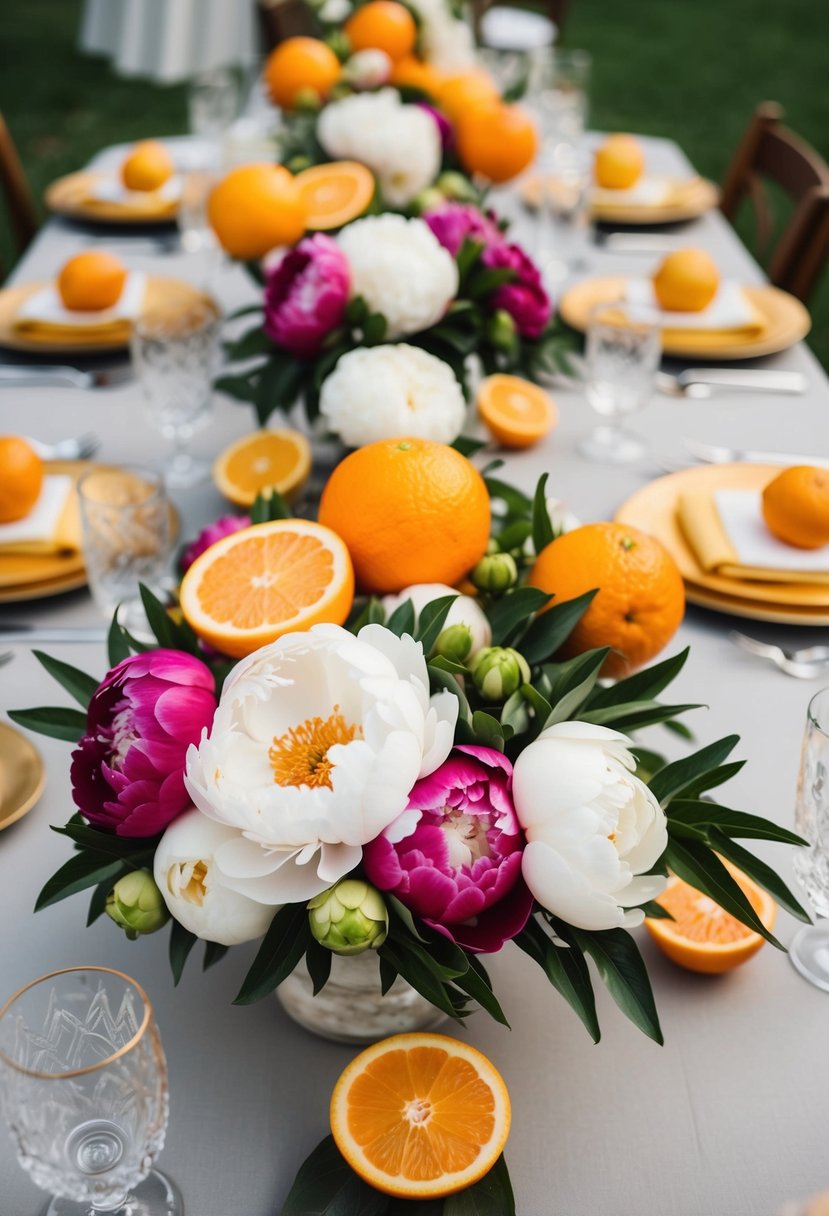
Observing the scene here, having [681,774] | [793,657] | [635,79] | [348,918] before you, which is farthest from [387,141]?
[635,79]

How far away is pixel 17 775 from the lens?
0.95m

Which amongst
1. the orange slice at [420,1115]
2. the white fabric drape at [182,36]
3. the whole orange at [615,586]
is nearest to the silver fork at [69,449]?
the whole orange at [615,586]

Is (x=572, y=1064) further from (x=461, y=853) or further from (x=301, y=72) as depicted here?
(x=301, y=72)

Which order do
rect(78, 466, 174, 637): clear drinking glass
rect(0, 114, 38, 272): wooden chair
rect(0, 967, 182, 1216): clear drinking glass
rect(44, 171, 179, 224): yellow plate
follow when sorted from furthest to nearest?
rect(0, 114, 38, 272): wooden chair
rect(44, 171, 179, 224): yellow plate
rect(78, 466, 174, 637): clear drinking glass
rect(0, 967, 182, 1216): clear drinking glass

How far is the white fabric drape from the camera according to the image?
4965mm

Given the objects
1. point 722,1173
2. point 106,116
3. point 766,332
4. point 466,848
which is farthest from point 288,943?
point 106,116

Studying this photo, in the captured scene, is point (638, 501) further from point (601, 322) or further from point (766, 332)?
point (766, 332)

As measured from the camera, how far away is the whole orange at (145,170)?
7.01ft

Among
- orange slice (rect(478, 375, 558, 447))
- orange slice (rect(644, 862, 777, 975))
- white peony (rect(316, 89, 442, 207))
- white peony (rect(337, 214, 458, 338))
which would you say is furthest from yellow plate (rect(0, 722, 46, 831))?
white peony (rect(316, 89, 442, 207))

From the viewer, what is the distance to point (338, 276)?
123 centimetres

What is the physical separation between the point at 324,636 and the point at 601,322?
91 centimetres

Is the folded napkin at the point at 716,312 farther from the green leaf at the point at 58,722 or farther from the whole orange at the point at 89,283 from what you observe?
the green leaf at the point at 58,722

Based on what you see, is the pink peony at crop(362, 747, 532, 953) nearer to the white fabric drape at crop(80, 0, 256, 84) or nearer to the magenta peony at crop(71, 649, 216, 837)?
the magenta peony at crop(71, 649, 216, 837)

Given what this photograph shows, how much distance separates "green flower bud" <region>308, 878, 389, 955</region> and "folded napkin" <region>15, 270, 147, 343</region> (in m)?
1.21
